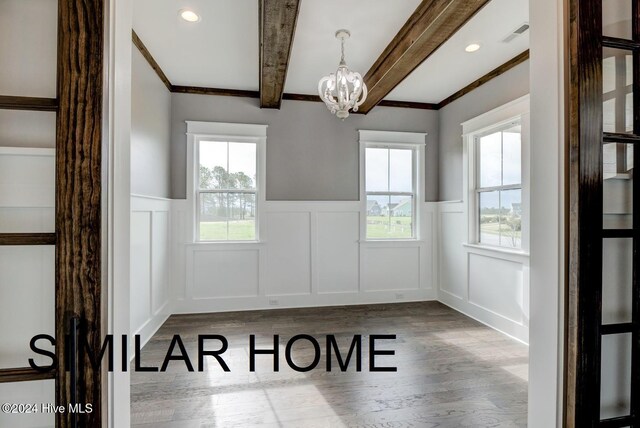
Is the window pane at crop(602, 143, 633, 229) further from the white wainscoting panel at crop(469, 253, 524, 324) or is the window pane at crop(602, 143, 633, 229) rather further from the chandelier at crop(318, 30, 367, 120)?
the white wainscoting panel at crop(469, 253, 524, 324)

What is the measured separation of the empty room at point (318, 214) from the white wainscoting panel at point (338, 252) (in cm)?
3

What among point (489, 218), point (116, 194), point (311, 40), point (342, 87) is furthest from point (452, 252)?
point (116, 194)

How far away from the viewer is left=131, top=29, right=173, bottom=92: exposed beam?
270 centimetres

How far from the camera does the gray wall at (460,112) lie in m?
3.14

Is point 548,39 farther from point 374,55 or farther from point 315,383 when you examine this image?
point 315,383

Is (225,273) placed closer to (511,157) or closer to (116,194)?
(116,194)

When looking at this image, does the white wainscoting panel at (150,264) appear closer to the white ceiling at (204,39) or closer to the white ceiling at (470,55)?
the white ceiling at (204,39)

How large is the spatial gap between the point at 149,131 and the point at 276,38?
1604 mm

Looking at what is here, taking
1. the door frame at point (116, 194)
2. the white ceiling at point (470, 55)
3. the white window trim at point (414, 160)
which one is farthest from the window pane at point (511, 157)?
the door frame at point (116, 194)

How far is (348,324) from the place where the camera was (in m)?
3.46

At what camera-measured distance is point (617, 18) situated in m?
1.14

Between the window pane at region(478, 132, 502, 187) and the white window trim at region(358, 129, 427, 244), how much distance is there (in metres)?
0.82

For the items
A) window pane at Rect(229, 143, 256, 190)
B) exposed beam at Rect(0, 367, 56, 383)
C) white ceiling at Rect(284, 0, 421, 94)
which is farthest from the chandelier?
exposed beam at Rect(0, 367, 56, 383)

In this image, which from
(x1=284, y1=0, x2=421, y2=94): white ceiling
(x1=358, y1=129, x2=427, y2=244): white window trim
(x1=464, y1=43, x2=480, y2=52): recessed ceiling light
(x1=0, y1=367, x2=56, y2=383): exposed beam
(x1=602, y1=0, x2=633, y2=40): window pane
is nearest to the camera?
(x1=0, y1=367, x2=56, y2=383): exposed beam
